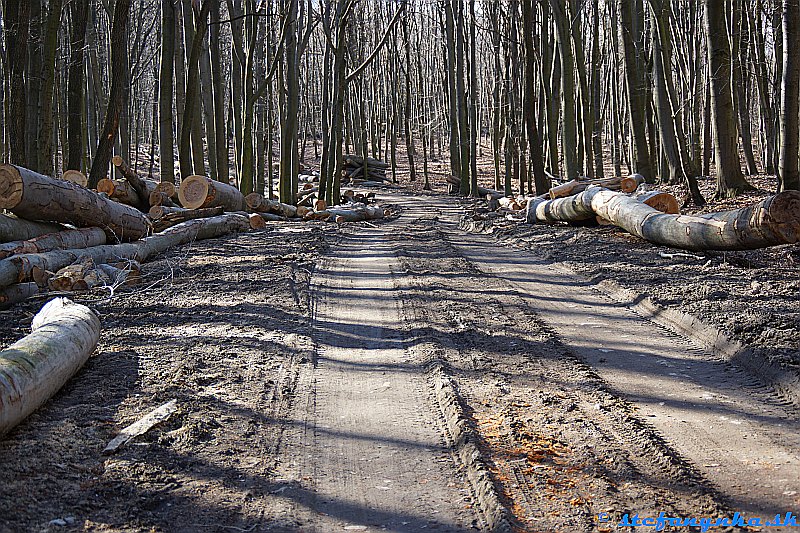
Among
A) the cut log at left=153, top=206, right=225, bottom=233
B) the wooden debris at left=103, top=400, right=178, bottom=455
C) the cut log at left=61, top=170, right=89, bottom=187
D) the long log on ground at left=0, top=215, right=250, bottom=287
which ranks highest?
the cut log at left=61, top=170, right=89, bottom=187

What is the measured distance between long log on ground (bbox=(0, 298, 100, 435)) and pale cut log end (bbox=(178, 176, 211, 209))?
980cm

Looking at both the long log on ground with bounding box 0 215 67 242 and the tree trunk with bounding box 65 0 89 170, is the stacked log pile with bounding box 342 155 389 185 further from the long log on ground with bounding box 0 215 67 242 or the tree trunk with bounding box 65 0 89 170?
the long log on ground with bounding box 0 215 67 242

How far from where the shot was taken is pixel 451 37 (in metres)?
32.2

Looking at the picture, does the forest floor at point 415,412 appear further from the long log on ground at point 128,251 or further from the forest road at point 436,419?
the long log on ground at point 128,251

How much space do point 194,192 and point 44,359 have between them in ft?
38.2

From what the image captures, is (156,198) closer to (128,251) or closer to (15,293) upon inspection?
(128,251)

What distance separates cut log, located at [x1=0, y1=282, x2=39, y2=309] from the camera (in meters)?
7.83

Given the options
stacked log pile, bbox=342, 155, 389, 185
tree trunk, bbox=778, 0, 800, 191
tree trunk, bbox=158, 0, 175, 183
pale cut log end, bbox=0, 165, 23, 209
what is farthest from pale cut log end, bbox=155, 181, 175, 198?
stacked log pile, bbox=342, 155, 389, 185

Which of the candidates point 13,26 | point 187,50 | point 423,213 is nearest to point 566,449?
point 13,26

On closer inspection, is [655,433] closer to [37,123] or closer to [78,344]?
[78,344]

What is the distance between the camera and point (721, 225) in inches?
329

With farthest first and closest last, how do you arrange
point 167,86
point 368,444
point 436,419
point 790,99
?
point 167,86 → point 790,99 → point 436,419 → point 368,444

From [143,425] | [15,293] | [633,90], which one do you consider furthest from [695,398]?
[633,90]

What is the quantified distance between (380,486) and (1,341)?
422 cm
